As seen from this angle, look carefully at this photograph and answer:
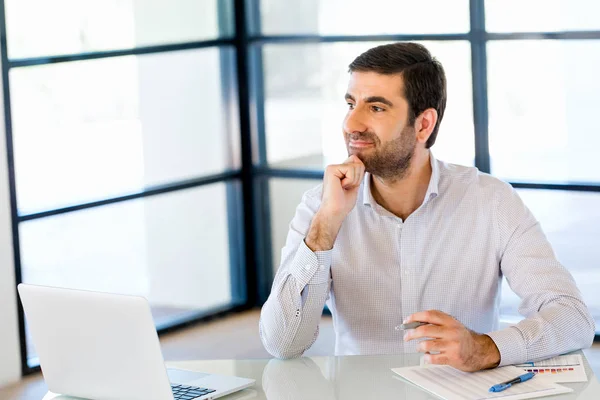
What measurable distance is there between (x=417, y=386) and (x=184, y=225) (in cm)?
341

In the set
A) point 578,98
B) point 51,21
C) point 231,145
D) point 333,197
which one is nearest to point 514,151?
point 578,98

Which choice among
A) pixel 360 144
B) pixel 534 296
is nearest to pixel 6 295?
pixel 360 144

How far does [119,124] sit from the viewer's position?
4969 millimetres

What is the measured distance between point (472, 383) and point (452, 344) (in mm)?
86

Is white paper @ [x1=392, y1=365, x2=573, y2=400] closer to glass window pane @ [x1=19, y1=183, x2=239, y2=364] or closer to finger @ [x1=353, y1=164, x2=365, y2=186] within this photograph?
finger @ [x1=353, y1=164, x2=365, y2=186]

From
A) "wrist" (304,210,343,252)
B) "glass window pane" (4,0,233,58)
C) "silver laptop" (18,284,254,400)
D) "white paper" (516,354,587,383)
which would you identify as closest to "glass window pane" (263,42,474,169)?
"glass window pane" (4,0,233,58)

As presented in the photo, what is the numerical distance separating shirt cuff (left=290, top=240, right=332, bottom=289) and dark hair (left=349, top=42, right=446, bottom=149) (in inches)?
19.1

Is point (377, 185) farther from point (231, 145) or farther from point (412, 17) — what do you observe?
point (231, 145)

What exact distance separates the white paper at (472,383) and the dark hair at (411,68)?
0.80m

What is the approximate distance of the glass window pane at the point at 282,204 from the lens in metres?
5.52

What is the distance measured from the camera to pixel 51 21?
4.62 meters

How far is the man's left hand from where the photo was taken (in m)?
2.10

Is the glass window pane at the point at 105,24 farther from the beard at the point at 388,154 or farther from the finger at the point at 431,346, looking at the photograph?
the finger at the point at 431,346

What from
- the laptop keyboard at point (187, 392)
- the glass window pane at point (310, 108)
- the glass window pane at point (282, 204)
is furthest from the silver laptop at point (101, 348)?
the glass window pane at point (282, 204)
